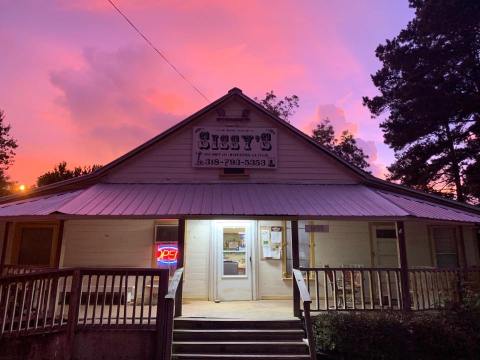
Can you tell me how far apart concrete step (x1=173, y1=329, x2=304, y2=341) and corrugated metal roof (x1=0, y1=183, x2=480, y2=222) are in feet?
8.17

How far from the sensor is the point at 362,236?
39.0ft

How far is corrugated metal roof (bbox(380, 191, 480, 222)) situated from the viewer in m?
9.16

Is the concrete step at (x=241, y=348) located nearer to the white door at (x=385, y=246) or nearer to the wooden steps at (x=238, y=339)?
the wooden steps at (x=238, y=339)

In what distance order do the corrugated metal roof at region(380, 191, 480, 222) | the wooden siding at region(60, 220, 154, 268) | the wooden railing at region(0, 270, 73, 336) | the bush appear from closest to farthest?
the wooden railing at region(0, 270, 73, 336) → the bush → the corrugated metal roof at region(380, 191, 480, 222) → the wooden siding at region(60, 220, 154, 268)

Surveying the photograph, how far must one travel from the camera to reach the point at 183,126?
10969 millimetres

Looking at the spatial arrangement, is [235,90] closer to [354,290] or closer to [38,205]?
[38,205]

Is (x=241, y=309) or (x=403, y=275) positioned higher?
(x=403, y=275)

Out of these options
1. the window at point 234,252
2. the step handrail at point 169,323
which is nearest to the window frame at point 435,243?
the window at point 234,252

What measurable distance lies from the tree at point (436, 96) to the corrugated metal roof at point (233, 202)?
11.4 metres

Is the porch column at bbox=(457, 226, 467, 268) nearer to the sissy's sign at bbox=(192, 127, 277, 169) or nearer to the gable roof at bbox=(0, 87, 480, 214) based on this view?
the gable roof at bbox=(0, 87, 480, 214)

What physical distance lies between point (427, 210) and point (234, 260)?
18.2 feet

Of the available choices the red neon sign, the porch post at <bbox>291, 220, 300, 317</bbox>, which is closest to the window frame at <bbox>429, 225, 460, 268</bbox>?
the porch post at <bbox>291, 220, 300, 317</bbox>

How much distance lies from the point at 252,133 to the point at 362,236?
486cm

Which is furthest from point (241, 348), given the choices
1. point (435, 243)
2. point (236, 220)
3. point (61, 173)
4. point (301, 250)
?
point (61, 173)
